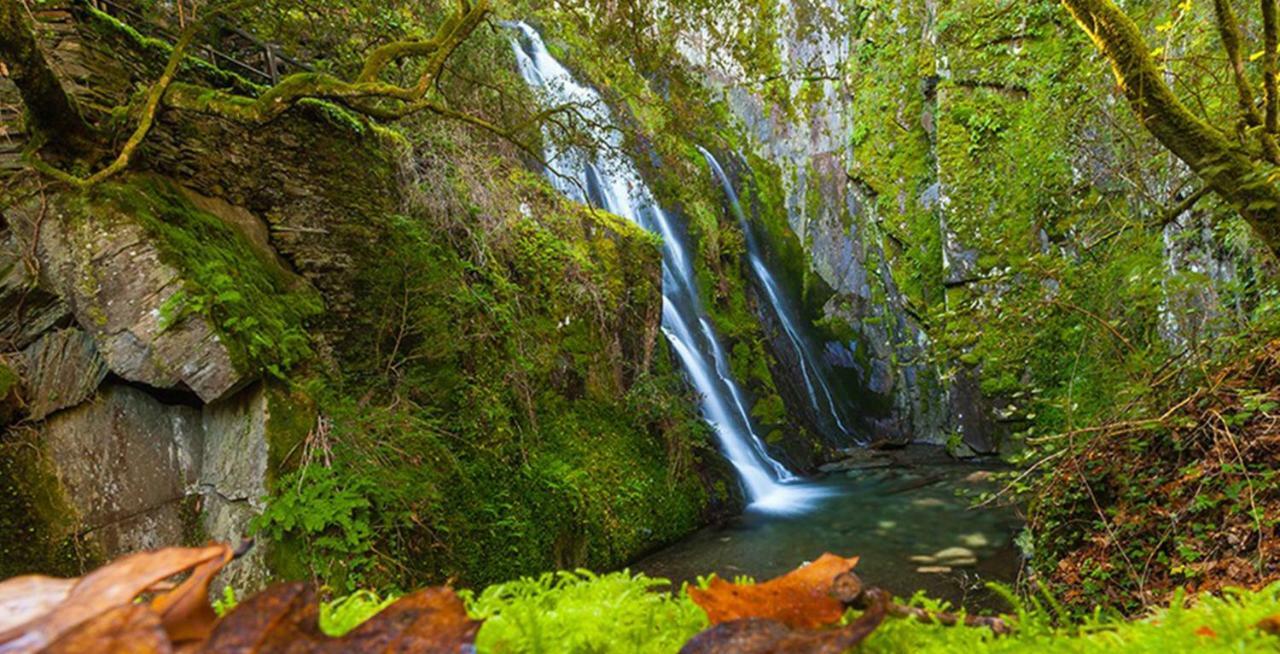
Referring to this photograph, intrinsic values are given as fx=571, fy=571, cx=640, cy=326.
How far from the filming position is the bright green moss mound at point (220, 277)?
152 inches

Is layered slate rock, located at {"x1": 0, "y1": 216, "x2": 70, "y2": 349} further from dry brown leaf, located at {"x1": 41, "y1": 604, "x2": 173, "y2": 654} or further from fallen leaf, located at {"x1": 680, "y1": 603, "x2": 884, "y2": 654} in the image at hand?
fallen leaf, located at {"x1": 680, "y1": 603, "x2": 884, "y2": 654}

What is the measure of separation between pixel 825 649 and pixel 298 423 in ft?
14.3

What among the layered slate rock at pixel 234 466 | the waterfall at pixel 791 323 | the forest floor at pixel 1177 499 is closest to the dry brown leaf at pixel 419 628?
the forest floor at pixel 1177 499

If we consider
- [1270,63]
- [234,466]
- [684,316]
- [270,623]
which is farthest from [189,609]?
[684,316]

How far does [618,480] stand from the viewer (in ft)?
23.0

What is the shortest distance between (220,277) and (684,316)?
29.6ft

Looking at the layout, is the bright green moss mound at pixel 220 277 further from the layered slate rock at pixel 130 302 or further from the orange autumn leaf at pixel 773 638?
the orange autumn leaf at pixel 773 638

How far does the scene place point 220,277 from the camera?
3.97 m

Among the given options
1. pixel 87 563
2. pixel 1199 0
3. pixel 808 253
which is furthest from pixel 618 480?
pixel 808 253

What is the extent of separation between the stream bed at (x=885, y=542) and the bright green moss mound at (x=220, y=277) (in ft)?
12.9

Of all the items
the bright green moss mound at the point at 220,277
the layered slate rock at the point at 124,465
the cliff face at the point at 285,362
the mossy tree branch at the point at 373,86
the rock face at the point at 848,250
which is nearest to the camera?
the layered slate rock at the point at 124,465

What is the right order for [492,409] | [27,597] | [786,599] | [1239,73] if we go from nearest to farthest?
[27,597]
[786,599]
[1239,73]
[492,409]

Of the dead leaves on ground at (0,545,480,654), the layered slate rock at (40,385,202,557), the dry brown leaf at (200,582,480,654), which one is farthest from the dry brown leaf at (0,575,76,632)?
the layered slate rock at (40,385,202,557)

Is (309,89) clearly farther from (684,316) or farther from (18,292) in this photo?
(684,316)
